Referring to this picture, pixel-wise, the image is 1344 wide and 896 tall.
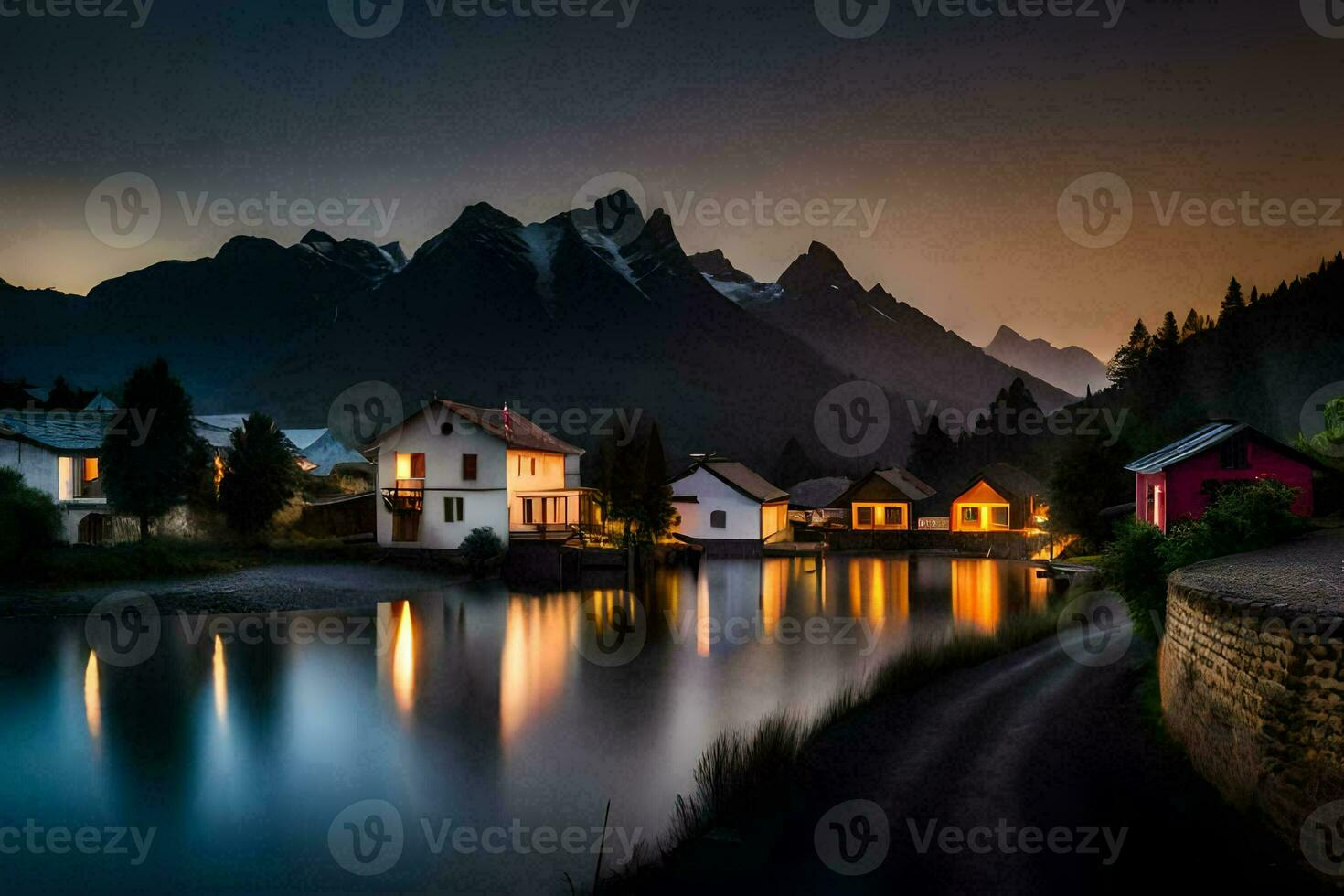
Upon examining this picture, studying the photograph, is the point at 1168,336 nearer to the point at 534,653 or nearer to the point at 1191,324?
the point at 1191,324

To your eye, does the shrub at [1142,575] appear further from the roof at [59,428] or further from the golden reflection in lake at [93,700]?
the roof at [59,428]

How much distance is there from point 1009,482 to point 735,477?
22264 mm

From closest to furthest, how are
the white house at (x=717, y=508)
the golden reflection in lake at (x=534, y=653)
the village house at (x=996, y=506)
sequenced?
the golden reflection in lake at (x=534, y=653) < the white house at (x=717, y=508) < the village house at (x=996, y=506)

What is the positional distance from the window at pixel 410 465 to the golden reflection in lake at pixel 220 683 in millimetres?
17362

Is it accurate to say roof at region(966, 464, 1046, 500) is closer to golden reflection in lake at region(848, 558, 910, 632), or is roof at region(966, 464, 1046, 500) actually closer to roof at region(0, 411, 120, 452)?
golden reflection in lake at region(848, 558, 910, 632)

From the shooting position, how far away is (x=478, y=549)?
41.5 m

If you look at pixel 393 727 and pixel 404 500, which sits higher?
pixel 404 500

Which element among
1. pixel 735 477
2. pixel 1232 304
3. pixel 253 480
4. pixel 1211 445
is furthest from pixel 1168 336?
pixel 253 480

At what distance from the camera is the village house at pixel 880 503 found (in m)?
66.6

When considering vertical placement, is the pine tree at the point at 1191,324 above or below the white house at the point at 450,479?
above

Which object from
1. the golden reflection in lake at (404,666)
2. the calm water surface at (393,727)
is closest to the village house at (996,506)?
the calm water surface at (393,727)

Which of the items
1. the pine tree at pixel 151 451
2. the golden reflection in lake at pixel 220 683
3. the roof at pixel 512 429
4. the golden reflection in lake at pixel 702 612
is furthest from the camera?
the roof at pixel 512 429

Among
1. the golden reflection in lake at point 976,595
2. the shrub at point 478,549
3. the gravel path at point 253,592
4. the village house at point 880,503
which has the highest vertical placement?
the village house at point 880,503

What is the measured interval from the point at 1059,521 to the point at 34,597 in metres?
44.9
